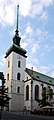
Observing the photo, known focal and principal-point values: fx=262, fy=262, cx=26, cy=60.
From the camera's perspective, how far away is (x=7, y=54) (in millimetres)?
87188

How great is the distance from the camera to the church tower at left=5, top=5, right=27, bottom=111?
79625 millimetres

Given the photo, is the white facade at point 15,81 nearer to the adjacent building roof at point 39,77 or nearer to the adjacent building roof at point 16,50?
the adjacent building roof at point 16,50

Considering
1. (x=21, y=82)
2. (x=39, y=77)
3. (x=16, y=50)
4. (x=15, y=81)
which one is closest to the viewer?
(x=15, y=81)

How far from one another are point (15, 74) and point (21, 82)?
337 cm

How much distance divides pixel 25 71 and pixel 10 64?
5676 millimetres

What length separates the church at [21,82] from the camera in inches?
3118

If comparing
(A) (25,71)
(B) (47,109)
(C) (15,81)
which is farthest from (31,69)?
(B) (47,109)

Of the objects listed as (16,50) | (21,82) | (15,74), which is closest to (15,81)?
(15,74)

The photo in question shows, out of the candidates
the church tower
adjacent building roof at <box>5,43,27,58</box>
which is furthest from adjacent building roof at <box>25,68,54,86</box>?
adjacent building roof at <box>5,43,27,58</box>

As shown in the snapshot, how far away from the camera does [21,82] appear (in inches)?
3275

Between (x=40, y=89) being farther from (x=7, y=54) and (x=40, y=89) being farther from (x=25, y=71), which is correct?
(x=7, y=54)

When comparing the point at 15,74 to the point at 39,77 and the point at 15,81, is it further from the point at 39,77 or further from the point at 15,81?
the point at 39,77

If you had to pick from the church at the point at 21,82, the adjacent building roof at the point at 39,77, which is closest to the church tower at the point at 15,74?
the church at the point at 21,82

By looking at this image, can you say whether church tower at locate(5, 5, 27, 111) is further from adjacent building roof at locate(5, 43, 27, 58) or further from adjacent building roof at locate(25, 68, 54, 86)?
adjacent building roof at locate(25, 68, 54, 86)
